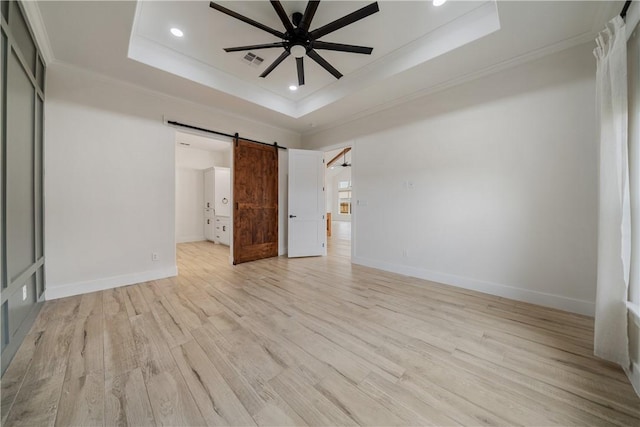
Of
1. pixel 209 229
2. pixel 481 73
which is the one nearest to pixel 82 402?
pixel 481 73

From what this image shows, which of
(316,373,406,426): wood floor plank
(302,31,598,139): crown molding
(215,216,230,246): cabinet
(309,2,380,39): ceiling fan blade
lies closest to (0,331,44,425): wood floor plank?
(316,373,406,426): wood floor plank

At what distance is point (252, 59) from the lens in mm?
3098

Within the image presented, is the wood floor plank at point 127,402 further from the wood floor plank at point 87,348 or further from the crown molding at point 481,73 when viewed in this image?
the crown molding at point 481,73

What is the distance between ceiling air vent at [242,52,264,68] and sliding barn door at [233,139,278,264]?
150 cm

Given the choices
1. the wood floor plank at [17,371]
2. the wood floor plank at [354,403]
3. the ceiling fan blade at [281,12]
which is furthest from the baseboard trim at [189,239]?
the wood floor plank at [354,403]

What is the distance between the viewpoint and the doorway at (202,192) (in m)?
6.75

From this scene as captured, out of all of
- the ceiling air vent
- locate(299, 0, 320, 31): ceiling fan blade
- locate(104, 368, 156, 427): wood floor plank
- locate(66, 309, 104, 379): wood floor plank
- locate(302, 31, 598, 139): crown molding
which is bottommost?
locate(104, 368, 156, 427): wood floor plank

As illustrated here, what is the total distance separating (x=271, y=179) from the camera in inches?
197

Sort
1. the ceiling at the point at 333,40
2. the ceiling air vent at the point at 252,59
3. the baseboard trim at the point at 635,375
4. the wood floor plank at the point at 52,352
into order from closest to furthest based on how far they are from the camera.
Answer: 1. the baseboard trim at the point at 635,375
2. the wood floor plank at the point at 52,352
3. the ceiling at the point at 333,40
4. the ceiling air vent at the point at 252,59

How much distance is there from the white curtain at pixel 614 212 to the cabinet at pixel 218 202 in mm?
6743

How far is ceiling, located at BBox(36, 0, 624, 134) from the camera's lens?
2.15 meters

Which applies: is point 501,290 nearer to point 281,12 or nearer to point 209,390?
point 209,390

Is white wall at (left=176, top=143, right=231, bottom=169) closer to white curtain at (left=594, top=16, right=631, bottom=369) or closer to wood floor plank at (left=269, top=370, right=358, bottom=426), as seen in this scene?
wood floor plank at (left=269, top=370, right=358, bottom=426)

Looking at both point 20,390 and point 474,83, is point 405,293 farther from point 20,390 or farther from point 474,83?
point 20,390
